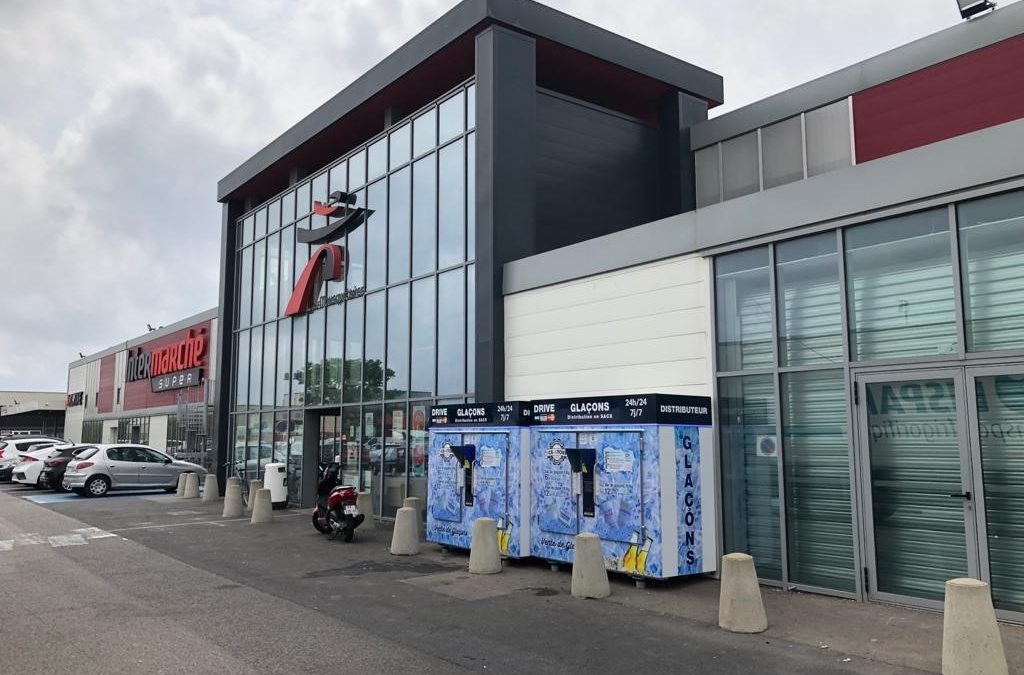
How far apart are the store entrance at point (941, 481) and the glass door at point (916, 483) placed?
0.03ft

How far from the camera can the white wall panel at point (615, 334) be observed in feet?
36.8

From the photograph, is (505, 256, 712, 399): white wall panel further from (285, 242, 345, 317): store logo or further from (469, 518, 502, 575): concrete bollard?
(285, 242, 345, 317): store logo

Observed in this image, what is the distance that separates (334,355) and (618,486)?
1114cm

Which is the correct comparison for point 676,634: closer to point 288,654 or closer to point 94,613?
point 288,654

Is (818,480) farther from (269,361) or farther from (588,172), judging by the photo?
(269,361)

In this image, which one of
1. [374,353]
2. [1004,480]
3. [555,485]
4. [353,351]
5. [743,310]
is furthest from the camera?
[353,351]

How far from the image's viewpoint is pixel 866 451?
9.16 m

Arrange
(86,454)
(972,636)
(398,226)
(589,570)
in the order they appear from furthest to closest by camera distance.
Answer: (86,454) → (398,226) → (589,570) → (972,636)

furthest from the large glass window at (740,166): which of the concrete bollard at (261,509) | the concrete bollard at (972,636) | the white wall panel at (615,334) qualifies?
the concrete bollard at (972,636)

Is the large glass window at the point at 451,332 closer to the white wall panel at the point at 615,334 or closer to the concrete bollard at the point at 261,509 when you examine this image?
the white wall panel at the point at 615,334

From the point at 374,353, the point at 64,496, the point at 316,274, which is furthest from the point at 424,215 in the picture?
the point at 64,496

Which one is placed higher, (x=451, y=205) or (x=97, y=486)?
(x=451, y=205)

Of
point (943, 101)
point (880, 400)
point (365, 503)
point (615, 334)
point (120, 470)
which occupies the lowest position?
point (365, 503)

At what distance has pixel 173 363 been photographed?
3559 centimetres
